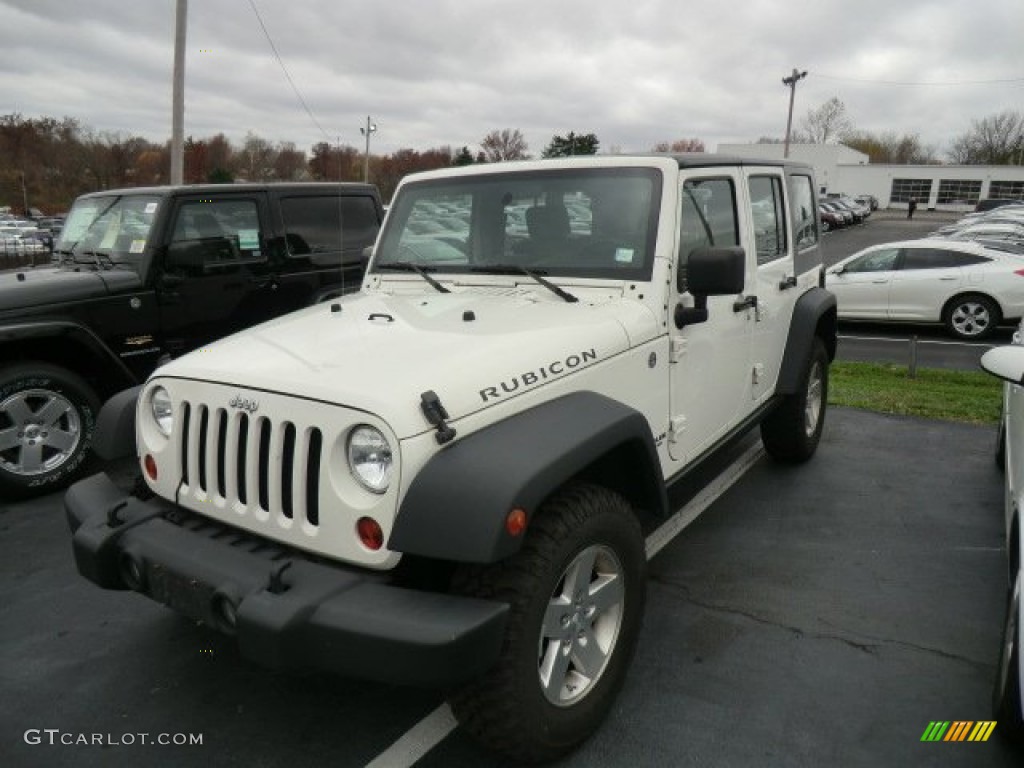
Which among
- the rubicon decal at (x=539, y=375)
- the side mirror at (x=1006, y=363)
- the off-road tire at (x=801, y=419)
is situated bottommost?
the off-road tire at (x=801, y=419)

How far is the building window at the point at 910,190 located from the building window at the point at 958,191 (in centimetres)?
114

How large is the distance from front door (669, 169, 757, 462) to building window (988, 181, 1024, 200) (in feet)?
247

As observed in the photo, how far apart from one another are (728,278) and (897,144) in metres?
121

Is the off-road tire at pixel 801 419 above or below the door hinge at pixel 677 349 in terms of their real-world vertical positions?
below

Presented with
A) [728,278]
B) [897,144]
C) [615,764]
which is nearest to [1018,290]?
[728,278]

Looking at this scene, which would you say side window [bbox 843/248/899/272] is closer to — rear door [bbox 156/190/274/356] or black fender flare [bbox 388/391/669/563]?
rear door [bbox 156/190/274/356]

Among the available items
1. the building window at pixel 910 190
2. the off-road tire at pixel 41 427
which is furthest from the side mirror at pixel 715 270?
the building window at pixel 910 190

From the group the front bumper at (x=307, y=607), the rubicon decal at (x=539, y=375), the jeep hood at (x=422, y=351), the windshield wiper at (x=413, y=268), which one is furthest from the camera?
the windshield wiper at (x=413, y=268)

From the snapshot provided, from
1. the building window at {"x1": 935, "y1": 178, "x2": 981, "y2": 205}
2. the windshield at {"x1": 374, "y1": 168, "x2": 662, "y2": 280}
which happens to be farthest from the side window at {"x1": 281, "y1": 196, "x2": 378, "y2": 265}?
the building window at {"x1": 935, "y1": 178, "x2": 981, "y2": 205}

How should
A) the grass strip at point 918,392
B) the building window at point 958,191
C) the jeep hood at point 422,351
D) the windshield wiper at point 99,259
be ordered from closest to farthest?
1. the jeep hood at point 422,351
2. the windshield wiper at point 99,259
3. the grass strip at point 918,392
4. the building window at point 958,191

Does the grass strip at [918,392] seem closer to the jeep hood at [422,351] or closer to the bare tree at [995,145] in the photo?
the jeep hood at [422,351]

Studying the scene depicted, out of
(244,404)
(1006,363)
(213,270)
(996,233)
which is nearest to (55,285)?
(213,270)

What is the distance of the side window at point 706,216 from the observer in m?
3.44

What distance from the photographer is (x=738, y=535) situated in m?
4.36
